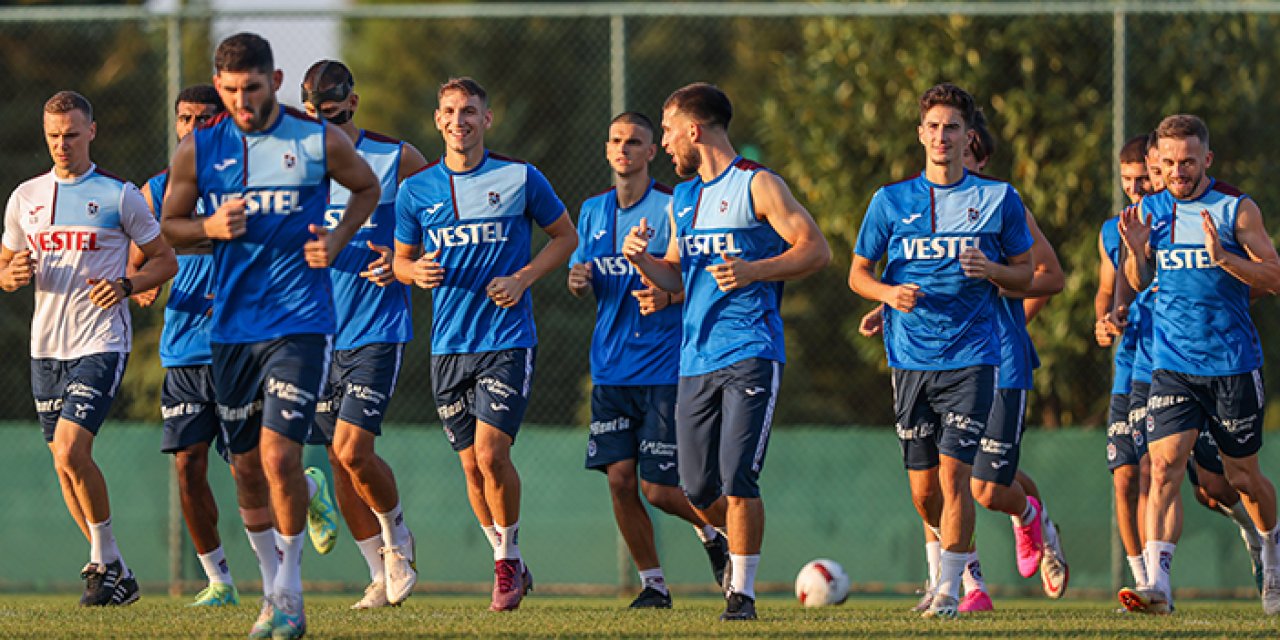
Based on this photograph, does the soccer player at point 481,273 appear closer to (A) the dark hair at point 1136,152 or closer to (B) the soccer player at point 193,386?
(B) the soccer player at point 193,386

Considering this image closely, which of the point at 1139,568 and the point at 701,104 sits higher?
the point at 701,104

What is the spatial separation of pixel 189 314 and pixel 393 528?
1.53 meters

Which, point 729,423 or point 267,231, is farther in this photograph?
point 729,423

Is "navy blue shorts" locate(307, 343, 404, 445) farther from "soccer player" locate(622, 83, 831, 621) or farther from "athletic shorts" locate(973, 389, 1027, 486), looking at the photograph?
"athletic shorts" locate(973, 389, 1027, 486)

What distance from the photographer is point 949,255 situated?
27.8 feet

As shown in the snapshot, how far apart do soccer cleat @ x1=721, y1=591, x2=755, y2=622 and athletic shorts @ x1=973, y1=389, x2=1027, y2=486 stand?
69.0 inches

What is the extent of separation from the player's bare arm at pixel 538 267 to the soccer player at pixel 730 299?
31.3 inches

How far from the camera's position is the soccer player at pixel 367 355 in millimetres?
9117

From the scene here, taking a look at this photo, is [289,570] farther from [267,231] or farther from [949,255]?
[949,255]

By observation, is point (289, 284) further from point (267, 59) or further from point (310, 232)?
point (267, 59)

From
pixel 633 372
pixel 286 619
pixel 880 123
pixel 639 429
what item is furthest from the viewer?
pixel 880 123

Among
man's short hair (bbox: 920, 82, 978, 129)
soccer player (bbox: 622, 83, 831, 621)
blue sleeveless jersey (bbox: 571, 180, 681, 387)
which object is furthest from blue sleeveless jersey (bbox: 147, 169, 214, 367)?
man's short hair (bbox: 920, 82, 978, 129)

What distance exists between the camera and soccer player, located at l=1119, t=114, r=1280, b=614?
8.91 meters

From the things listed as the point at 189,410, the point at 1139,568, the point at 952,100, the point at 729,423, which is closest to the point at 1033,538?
the point at 1139,568
